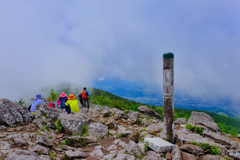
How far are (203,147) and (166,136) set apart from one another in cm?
165

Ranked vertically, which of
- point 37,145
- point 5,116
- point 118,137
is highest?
point 5,116

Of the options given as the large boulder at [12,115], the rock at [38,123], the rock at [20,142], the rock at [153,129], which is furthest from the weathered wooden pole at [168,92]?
the large boulder at [12,115]

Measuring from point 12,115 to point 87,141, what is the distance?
220 inches

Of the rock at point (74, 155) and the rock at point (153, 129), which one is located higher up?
the rock at point (153, 129)

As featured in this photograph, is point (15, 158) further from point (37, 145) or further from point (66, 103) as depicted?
point (66, 103)

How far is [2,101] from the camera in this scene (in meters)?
10.0

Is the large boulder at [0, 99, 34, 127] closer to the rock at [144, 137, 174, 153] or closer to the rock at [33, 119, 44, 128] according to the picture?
the rock at [33, 119, 44, 128]

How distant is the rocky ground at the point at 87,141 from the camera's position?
6.20 metres

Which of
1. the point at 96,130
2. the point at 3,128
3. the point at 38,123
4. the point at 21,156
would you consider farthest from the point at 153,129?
the point at 3,128

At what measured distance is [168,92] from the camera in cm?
698

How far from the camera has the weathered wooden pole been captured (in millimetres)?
6965

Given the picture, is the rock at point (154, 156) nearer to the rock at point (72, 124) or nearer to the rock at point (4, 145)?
the rock at point (72, 124)

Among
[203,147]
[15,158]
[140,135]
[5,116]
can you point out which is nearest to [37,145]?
[15,158]

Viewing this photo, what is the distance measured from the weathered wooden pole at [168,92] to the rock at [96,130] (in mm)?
4615
